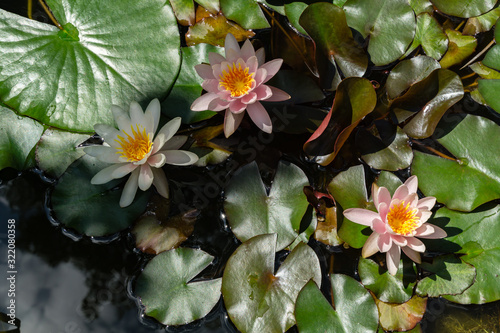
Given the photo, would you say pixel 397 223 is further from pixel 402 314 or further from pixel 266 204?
pixel 266 204

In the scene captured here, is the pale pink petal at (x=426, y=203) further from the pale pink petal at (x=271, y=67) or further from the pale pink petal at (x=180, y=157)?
the pale pink petal at (x=180, y=157)

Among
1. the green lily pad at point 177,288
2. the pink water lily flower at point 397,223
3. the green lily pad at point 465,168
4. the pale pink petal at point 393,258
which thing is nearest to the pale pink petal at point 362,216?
the pink water lily flower at point 397,223

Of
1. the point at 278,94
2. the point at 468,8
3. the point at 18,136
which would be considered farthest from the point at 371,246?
the point at 18,136

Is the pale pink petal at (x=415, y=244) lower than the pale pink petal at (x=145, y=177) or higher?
lower

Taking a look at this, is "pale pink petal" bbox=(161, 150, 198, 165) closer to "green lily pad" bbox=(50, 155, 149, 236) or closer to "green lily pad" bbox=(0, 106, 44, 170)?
"green lily pad" bbox=(50, 155, 149, 236)

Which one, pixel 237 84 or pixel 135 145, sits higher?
pixel 237 84

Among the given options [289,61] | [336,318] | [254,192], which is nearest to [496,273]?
[336,318]

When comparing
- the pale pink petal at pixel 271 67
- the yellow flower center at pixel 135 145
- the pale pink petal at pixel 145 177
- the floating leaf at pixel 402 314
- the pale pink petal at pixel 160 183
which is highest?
the pale pink petal at pixel 271 67
